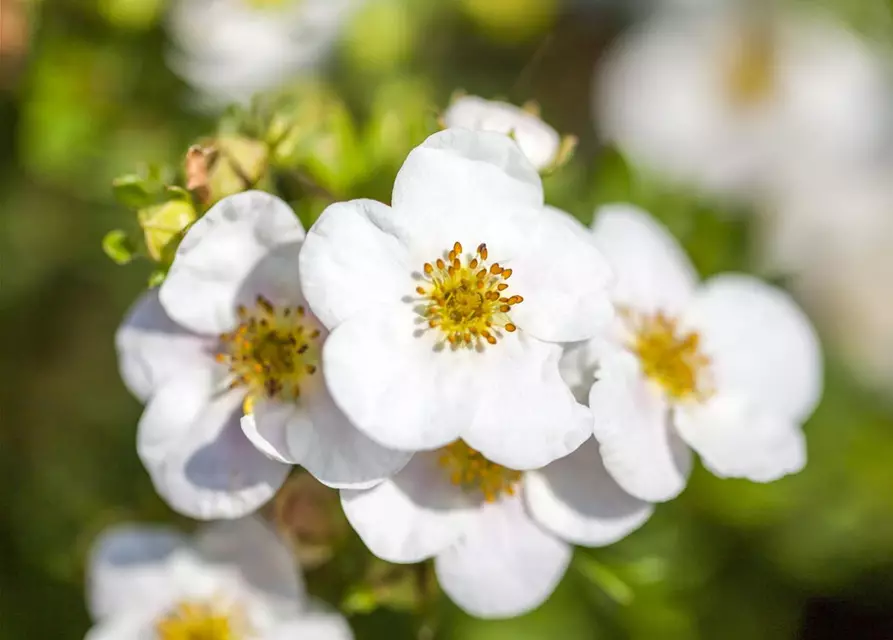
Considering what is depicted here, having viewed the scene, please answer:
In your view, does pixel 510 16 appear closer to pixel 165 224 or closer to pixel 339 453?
pixel 165 224

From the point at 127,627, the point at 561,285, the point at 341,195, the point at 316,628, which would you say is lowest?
the point at 127,627

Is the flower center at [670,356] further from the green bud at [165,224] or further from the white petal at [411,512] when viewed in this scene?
the green bud at [165,224]

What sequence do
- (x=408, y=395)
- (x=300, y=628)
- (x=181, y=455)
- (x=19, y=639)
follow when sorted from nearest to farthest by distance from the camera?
(x=408, y=395) → (x=181, y=455) → (x=300, y=628) → (x=19, y=639)

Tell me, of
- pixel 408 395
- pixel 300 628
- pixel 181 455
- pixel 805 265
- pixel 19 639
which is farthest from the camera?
pixel 805 265

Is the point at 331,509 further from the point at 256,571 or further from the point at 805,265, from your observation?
the point at 805,265

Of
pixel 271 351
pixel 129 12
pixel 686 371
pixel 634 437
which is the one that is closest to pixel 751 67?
pixel 129 12

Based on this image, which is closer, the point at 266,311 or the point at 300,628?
the point at 266,311

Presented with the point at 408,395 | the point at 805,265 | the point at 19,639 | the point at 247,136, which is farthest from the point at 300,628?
the point at 805,265
